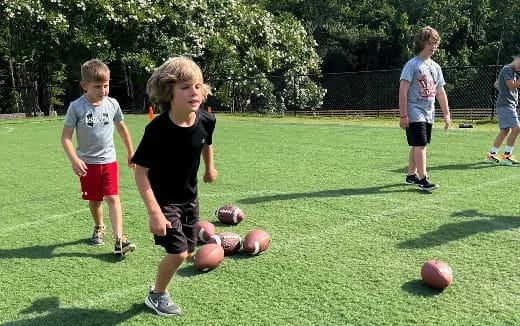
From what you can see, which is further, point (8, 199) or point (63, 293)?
point (8, 199)

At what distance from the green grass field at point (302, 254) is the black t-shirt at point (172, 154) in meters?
0.81

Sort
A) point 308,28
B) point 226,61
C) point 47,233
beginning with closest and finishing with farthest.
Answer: point 47,233 → point 226,61 → point 308,28

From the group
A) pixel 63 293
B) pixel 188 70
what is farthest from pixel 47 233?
pixel 188 70

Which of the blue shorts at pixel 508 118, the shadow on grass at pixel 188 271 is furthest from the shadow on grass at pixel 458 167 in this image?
the shadow on grass at pixel 188 271

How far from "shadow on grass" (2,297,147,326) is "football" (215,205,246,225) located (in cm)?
188

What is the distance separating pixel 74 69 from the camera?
29.0 m

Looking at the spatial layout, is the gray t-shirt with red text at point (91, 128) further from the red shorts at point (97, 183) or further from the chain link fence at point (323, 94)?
the chain link fence at point (323, 94)

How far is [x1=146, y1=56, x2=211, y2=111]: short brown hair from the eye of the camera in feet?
10.0

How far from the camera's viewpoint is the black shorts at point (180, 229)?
323cm

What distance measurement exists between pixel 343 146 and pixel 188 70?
323 inches

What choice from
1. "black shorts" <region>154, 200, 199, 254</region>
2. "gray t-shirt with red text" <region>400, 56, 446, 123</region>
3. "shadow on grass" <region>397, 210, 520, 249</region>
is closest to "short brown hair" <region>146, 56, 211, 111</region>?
"black shorts" <region>154, 200, 199, 254</region>

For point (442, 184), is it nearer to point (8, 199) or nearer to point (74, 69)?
point (8, 199)

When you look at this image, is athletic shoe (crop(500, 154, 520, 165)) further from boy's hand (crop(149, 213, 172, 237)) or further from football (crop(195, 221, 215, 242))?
boy's hand (crop(149, 213, 172, 237))

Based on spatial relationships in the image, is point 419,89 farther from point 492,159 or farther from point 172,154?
point 172,154
